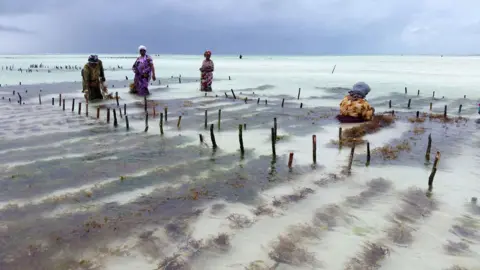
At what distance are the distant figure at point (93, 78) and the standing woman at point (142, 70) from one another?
81.8 inches

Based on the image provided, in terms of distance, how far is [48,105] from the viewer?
1775 centimetres

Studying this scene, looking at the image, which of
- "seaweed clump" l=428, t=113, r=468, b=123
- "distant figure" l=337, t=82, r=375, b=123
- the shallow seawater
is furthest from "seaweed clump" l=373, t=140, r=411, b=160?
"seaweed clump" l=428, t=113, r=468, b=123

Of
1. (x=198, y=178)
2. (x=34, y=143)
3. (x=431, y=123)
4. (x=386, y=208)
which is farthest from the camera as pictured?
(x=431, y=123)

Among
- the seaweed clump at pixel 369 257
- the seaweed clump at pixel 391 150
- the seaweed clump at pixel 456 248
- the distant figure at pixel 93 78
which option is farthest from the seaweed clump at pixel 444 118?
the distant figure at pixel 93 78

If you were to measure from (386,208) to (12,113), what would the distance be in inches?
585

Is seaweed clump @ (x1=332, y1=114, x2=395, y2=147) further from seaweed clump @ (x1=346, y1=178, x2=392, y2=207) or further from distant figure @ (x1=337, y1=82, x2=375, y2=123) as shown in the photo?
seaweed clump @ (x1=346, y1=178, x2=392, y2=207)

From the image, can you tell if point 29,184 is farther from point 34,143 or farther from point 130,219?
point 34,143

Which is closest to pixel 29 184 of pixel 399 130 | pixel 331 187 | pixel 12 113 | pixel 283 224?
pixel 283 224

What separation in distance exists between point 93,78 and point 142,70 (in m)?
2.78

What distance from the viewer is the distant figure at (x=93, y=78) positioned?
1842 centimetres

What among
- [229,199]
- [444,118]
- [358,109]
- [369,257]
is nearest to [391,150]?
[358,109]

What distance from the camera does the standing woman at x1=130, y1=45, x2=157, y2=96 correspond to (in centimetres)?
2039

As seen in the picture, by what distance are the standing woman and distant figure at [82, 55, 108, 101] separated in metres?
2.08

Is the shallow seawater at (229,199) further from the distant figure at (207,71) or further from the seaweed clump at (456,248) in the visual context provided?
the distant figure at (207,71)
